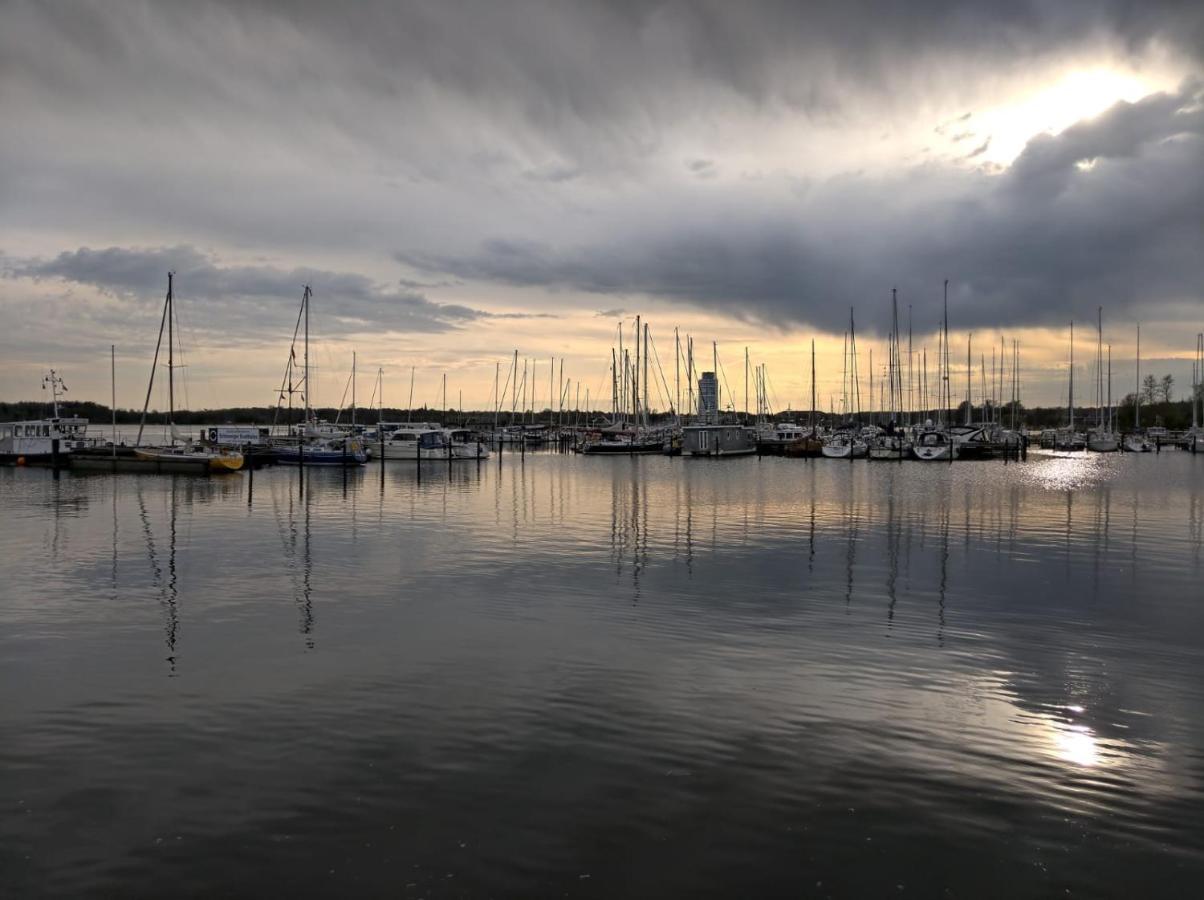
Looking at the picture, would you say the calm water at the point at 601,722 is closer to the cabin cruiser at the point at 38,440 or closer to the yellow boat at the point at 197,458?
the yellow boat at the point at 197,458

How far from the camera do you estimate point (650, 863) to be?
8.39 metres

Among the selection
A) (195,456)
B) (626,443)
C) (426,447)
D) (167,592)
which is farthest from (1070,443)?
(167,592)

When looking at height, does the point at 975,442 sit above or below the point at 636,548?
above

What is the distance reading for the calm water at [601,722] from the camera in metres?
8.44

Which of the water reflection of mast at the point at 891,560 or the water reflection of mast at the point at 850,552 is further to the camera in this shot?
the water reflection of mast at the point at 850,552

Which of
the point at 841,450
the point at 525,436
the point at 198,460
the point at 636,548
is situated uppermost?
the point at 525,436

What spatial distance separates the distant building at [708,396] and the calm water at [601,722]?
106 meters

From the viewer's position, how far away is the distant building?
13488 cm

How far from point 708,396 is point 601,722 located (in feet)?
436

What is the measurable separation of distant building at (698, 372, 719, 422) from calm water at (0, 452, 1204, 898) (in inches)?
4165

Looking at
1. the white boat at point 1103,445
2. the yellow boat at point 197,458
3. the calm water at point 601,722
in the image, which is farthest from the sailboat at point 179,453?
the white boat at point 1103,445

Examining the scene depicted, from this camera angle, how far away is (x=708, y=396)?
143 m

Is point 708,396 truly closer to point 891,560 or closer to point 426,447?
point 426,447

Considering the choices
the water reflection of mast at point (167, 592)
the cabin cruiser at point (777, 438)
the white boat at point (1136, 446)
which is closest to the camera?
the water reflection of mast at point (167, 592)
